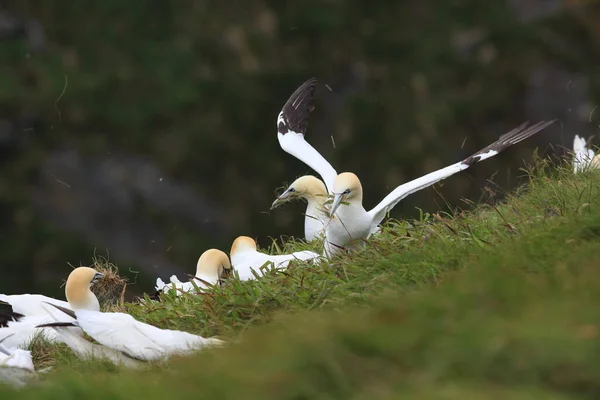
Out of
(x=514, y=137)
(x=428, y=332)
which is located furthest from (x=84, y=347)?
(x=514, y=137)

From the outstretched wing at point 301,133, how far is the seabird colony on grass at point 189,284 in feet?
0.06

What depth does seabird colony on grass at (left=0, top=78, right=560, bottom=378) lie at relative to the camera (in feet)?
23.4

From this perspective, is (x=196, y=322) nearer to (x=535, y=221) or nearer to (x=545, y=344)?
(x=535, y=221)

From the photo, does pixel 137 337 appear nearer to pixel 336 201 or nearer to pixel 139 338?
pixel 139 338

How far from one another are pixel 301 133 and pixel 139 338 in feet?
19.1

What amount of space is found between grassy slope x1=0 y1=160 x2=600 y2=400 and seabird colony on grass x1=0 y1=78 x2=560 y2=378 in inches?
8.6

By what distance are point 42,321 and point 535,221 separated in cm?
370

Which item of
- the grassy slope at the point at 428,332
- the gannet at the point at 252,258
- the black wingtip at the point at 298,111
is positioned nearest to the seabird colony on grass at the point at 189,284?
the gannet at the point at 252,258

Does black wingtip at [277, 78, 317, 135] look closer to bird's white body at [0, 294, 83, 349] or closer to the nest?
the nest

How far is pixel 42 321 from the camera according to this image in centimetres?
903

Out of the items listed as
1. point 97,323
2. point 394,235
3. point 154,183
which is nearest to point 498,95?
point 154,183

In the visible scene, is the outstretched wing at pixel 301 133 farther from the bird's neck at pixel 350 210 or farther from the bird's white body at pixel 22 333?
the bird's white body at pixel 22 333

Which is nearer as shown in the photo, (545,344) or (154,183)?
(545,344)

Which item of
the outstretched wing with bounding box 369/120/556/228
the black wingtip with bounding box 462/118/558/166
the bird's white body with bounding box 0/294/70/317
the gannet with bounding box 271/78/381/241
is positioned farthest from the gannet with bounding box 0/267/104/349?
the black wingtip with bounding box 462/118/558/166
